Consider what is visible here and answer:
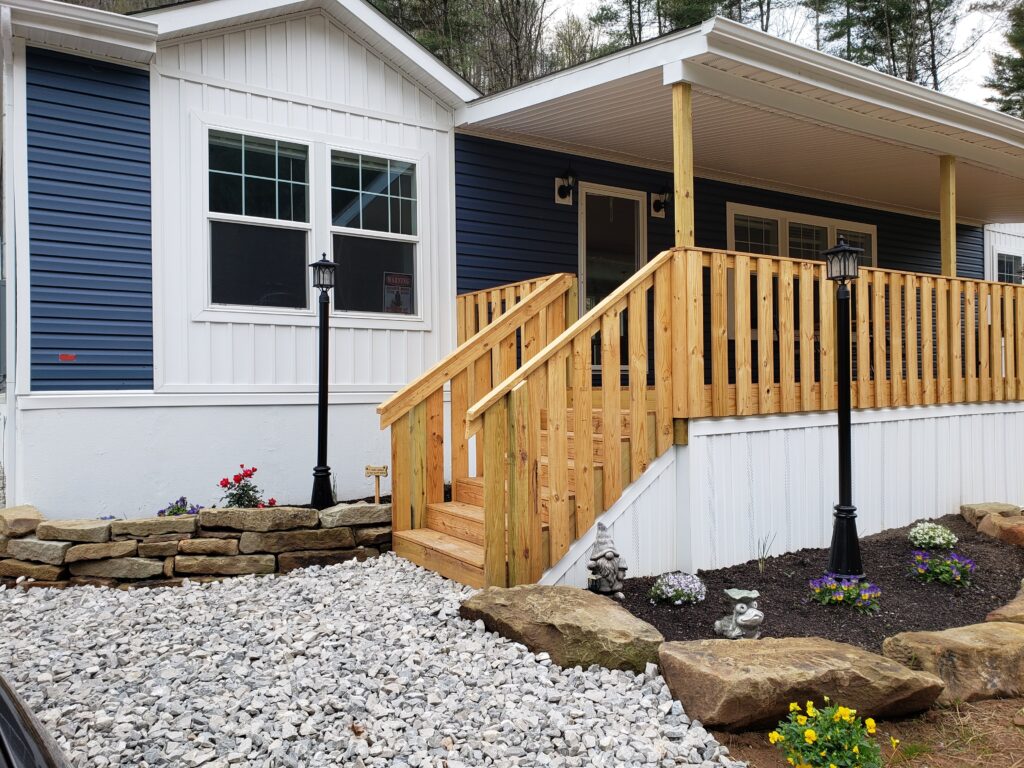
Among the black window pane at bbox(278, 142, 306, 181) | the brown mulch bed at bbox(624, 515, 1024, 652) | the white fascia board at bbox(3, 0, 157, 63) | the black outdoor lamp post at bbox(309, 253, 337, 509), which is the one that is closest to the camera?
the brown mulch bed at bbox(624, 515, 1024, 652)

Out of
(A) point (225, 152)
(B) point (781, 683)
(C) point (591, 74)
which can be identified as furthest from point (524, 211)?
(B) point (781, 683)

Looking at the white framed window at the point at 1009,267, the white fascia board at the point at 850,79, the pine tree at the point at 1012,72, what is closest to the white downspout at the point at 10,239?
the white fascia board at the point at 850,79

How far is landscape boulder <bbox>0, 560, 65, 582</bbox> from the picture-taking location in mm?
4508

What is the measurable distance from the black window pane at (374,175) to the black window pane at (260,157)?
2.27ft

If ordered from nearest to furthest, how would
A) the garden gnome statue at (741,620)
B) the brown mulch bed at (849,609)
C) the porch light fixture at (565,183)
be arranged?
the garden gnome statue at (741,620)
the brown mulch bed at (849,609)
the porch light fixture at (565,183)

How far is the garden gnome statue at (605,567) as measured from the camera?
13.3 feet

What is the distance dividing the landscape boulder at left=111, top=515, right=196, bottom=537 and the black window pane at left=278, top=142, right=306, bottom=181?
263 cm

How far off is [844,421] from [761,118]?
2.87 metres

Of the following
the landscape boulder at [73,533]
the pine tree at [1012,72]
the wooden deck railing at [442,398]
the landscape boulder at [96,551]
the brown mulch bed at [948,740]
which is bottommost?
the brown mulch bed at [948,740]

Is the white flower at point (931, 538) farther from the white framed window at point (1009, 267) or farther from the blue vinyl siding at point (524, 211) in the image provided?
the white framed window at point (1009, 267)

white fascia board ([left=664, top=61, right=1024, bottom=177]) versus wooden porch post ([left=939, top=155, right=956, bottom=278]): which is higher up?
white fascia board ([left=664, top=61, right=1024, bottom=177])

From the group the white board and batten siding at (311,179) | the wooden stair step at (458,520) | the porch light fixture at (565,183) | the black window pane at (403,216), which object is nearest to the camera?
the wooden stair step at (458,520)

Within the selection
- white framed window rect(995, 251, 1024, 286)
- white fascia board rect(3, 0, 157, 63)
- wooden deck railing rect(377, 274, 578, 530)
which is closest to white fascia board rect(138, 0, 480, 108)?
white fascia board rect(3, 0, 157, 63)

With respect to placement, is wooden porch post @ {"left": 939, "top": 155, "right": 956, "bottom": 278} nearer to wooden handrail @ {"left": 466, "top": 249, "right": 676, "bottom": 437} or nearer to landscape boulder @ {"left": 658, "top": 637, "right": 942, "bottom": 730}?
wooden handrail @ {"left": 466, "top": 249, "right": 676, "bottom": 437}
